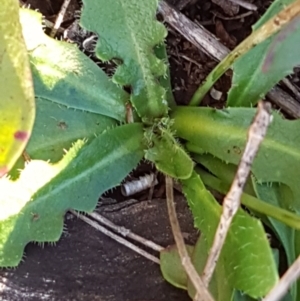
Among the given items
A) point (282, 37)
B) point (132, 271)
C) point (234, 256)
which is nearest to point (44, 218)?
point (132, 271)

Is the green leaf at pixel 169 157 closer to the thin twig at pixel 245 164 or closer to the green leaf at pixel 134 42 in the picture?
the green leaf at pixel 134 42

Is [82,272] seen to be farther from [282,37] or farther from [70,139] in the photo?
[282,37]

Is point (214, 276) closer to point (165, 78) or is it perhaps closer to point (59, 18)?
point (165, 78)

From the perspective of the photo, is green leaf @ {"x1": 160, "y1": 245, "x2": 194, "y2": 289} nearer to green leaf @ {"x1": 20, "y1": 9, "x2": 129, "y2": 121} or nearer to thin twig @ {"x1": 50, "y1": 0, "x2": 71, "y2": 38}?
green leaf @ {"x1": 20, "y1": 9, "x2": 129, "y2": 121}

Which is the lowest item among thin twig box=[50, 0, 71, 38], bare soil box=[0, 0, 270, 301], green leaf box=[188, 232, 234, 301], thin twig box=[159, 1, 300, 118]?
bare soil box=[0, 0, 270, 301]

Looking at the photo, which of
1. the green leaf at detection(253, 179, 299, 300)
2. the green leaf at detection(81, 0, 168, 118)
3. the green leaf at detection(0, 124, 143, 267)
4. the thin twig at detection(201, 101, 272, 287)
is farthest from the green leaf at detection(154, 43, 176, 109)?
the thin twig at detection(201, 101, 272, 287)

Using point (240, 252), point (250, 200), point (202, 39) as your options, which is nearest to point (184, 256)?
point (240, 252)
